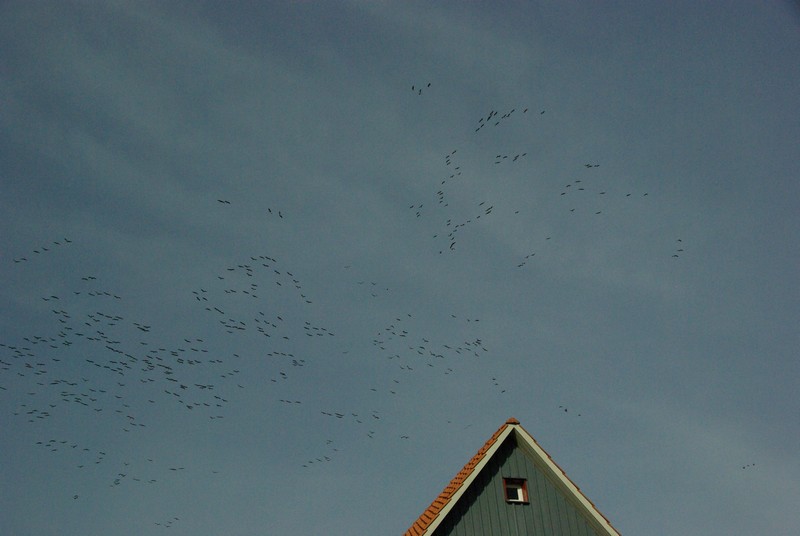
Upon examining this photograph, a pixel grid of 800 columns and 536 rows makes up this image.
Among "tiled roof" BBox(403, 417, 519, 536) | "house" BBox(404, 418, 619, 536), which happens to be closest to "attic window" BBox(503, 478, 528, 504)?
"house" BBox(404, 418, 619, 536)

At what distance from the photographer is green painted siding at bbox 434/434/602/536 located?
730 inches

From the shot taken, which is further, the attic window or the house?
the attic window

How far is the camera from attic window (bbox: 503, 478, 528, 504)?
19.5 meters

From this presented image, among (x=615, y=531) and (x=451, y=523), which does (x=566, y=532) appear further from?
(x=451, y=523)

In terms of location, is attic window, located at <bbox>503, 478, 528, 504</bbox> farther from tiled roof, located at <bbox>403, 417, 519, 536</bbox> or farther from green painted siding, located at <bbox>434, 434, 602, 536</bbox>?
tiled roof, located at <bbox>403, 417, 519, 536</bbox>

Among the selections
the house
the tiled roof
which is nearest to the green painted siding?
the house

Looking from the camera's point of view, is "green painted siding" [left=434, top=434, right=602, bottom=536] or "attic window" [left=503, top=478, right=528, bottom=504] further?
"attic window" [left=503, top=478, right=528, bottom=504]

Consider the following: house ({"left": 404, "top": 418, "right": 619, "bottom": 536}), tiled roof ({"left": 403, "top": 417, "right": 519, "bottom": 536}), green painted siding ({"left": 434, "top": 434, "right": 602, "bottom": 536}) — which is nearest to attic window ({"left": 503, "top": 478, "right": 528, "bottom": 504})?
house ({"left": 404, "top": 418, "right": 619, "bottom": 536})

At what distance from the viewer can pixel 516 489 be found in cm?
1991

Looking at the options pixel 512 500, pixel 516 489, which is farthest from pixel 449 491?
pixel 516 489

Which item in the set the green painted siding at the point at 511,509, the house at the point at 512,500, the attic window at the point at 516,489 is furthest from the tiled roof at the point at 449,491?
the attic window at the point at 516,489

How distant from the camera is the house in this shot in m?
18.5

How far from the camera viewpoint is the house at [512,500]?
60.8 feet

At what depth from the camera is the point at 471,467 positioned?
19688 millimetres
